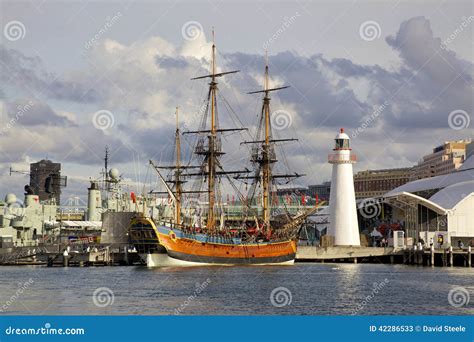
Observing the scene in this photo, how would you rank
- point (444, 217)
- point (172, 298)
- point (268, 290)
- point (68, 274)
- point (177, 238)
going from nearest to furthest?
1. point (172, 298)
2. point (268, 290)
3. point (68, 274)
4. point (177, 238)
5. point (444, 217)

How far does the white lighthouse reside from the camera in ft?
360

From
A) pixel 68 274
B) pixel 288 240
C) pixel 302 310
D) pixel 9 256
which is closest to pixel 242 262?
pixel 288 240

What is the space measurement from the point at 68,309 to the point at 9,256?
244 ft

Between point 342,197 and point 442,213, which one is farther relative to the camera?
point 442,213

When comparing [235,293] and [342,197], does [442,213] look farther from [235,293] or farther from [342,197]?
[235,293]

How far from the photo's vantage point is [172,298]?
57.7 metres

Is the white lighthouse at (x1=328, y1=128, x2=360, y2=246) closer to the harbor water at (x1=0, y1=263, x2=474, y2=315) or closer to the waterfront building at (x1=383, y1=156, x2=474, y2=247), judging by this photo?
the waterfront building at (x1=383, y1=156, x2=474, y2=247)

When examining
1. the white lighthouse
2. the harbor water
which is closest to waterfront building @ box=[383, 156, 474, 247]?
the white lighthouse

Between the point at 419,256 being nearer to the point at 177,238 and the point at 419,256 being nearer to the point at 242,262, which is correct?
the point at 242,262

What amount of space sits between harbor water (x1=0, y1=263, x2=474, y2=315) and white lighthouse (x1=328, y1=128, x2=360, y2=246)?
22268mm

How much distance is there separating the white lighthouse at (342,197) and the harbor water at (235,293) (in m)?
22.3

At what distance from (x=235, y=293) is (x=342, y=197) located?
49972 mm

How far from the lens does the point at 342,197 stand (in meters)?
110

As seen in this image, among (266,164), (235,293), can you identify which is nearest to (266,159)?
(266,164)
